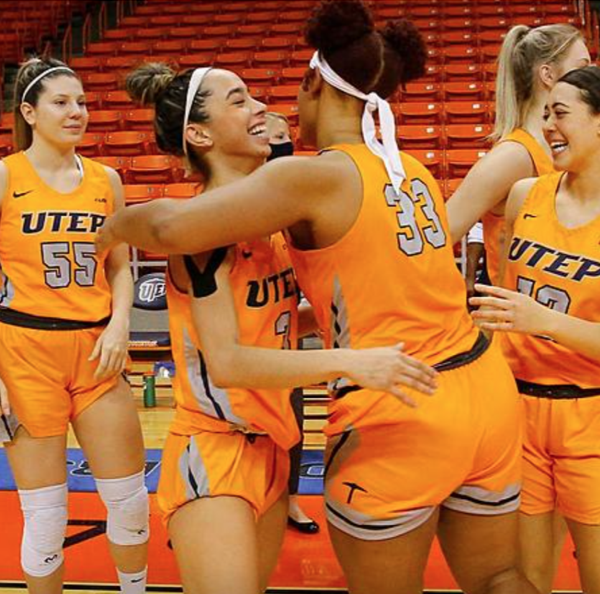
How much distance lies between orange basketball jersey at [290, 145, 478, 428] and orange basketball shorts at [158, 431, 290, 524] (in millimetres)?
305

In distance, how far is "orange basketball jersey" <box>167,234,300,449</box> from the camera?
6.98 feet

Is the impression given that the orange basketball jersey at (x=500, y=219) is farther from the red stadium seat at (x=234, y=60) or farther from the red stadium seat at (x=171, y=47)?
the red stadium seat at (x=171, y=47)

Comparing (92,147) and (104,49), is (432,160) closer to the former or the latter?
(92,147)

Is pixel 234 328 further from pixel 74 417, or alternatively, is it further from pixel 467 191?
pixel 74 417

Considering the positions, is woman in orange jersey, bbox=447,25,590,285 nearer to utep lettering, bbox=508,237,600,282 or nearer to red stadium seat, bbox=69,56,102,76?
utep lettering, bbox=508,237,600,282

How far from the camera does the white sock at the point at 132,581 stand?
3062mm

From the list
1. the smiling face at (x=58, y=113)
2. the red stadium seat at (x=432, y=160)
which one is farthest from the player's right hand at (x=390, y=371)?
the red stadium seat at (x=432, y=160)

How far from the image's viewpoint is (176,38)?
1251 cm

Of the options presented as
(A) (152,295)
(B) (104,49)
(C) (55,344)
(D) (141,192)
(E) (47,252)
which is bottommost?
(A) (152,295)

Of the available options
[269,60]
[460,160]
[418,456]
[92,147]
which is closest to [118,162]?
[92,147]

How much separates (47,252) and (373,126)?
50.6 inches

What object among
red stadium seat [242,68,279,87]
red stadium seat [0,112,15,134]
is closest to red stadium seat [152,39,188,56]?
red stadium seat [242,68,279,87]

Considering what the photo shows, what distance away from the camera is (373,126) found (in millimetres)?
2033

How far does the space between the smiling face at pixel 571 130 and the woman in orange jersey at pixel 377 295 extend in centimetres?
46
